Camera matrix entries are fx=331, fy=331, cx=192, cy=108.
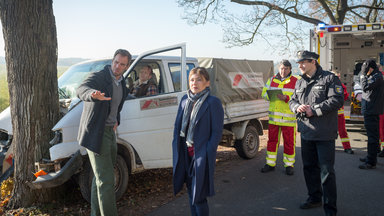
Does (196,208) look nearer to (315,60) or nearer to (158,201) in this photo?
(158,201)

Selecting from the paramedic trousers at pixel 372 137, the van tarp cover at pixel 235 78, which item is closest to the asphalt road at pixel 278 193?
the paramedic trousers at pixel 372 137

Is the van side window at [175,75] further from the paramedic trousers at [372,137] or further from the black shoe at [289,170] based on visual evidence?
the paramedic trousers at [372,137]

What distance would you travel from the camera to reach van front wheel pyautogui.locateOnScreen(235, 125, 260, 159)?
700cm

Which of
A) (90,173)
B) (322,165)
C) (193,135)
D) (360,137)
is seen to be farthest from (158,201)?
(360,137)

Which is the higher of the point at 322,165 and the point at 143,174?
the point at 322,165

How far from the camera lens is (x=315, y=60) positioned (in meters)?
4.17

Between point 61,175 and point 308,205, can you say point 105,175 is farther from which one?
point 308,205

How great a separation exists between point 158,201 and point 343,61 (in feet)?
33.4

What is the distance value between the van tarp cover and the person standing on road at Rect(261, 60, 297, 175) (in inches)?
27.1

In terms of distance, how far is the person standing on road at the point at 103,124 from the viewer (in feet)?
11.0

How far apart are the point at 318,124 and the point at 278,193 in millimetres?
1501

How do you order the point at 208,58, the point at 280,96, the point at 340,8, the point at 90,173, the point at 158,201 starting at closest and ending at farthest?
1. the point at 90,173
2. the point at 158,201
3. the point at 280,96
4. the point at 208,58
5. the point at 340,8

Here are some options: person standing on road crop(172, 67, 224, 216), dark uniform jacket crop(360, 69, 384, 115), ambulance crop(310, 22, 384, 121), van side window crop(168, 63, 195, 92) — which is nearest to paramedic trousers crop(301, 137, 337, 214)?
person standing on road crop(172, 67, 224, 216)

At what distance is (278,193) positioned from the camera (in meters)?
5.02
